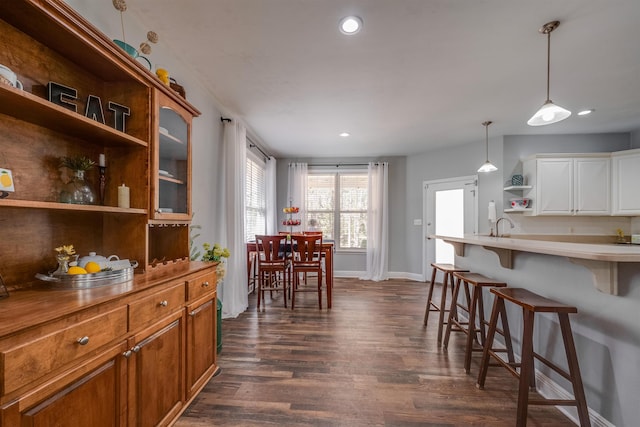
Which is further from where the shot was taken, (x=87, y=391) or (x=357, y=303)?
(x=357, y=303)

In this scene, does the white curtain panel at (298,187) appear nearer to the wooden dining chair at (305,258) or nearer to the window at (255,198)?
the window at (255,198)

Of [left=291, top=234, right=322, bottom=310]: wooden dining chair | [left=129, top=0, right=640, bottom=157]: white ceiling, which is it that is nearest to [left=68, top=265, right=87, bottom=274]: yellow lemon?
[left=129, top=0, right=640, bottom=157]: white ceiling

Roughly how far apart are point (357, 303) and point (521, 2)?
3.52 metres

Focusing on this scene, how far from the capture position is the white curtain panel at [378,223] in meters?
5.56

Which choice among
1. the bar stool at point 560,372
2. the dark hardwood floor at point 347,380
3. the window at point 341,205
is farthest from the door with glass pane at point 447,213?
the bar stool at point 560,372

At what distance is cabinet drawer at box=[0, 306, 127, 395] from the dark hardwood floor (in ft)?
3.05

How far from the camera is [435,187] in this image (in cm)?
536

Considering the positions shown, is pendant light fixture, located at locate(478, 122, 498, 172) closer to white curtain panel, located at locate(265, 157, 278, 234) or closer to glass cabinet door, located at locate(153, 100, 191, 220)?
white curtain panel, located at locate(265, 157, 278, 234)

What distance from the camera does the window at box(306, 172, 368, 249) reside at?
586cm

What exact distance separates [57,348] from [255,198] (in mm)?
3882

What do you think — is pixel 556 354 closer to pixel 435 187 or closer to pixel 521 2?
pixel 521 2

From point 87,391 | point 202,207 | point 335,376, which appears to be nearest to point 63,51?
point 87,391

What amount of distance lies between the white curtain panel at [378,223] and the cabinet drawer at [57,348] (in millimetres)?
4834

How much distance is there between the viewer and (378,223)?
5605mm
